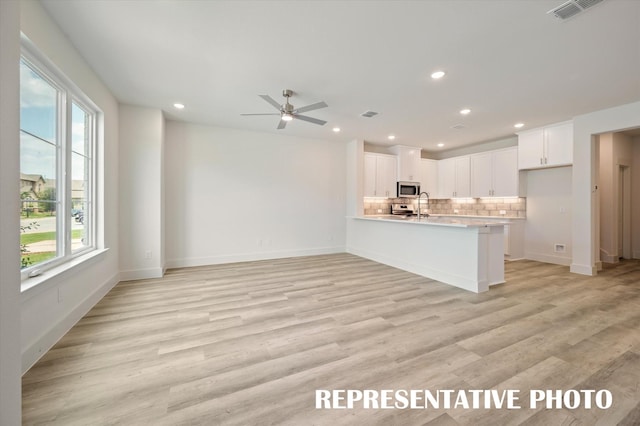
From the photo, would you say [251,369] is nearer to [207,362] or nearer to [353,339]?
[207,362]

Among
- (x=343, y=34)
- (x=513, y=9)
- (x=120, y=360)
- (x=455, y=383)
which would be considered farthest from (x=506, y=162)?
(x=120, y=360)

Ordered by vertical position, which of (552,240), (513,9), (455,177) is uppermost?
(513,9)

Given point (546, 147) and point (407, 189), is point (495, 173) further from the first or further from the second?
point (407, 189)

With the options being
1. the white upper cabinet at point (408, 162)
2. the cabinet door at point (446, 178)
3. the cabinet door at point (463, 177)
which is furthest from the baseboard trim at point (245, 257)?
the cabinet door at point (463, 177)

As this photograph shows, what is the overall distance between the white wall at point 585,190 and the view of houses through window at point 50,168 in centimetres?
745

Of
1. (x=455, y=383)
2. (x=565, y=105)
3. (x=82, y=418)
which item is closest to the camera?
(x=82, y=418)

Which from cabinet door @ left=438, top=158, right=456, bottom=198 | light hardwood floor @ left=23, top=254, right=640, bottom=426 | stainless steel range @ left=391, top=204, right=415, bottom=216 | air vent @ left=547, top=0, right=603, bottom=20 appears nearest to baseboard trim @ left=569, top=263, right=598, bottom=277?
light hardwood floor @ left=23, top=254, right=640, bottom=426

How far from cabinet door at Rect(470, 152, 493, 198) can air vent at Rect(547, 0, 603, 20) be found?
15.0 feet

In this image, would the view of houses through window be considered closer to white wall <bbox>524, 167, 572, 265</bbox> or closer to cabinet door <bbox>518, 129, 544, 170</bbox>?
cabinet door <bbox>518, 129, 544, 170</bbox>

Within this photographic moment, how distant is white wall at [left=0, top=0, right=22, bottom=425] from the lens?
104 cm

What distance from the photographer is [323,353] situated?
2.06m

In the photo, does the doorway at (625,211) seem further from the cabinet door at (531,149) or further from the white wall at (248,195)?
the white wall at (248,195)

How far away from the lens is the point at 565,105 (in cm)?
396

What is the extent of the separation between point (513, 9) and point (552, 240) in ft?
17.4
